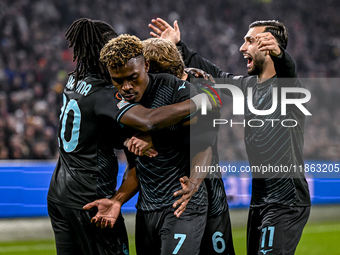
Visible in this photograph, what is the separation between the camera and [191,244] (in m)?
3.53

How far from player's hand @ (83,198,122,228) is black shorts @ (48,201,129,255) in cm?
7

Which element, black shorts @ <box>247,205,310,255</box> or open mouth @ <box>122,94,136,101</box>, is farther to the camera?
black shorts @ <box>247,205,310,255</box>

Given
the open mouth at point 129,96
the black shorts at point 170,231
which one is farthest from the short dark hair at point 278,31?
the black shorts at point 170,231

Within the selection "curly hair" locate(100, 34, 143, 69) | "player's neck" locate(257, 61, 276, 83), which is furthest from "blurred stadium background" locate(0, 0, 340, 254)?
"curly hair" locate(100, 34, 143, 69)

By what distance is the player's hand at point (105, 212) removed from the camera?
144 inches

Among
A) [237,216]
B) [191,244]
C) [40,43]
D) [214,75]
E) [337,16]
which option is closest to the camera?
[191,244]

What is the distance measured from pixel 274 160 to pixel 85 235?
1.56m

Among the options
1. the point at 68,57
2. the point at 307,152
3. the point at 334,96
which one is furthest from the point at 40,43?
the point at 334,96

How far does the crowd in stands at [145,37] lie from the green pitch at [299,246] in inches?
131

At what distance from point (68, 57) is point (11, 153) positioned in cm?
422

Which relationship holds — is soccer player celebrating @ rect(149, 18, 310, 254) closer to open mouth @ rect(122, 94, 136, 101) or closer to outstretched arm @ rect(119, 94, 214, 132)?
outstretched arm @ rect(119, 94, 214, 132)

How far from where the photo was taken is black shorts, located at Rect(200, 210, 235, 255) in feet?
13.4

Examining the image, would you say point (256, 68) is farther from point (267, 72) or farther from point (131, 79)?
point (131, 79)

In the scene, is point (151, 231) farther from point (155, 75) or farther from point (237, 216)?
→ point (237, 216)
